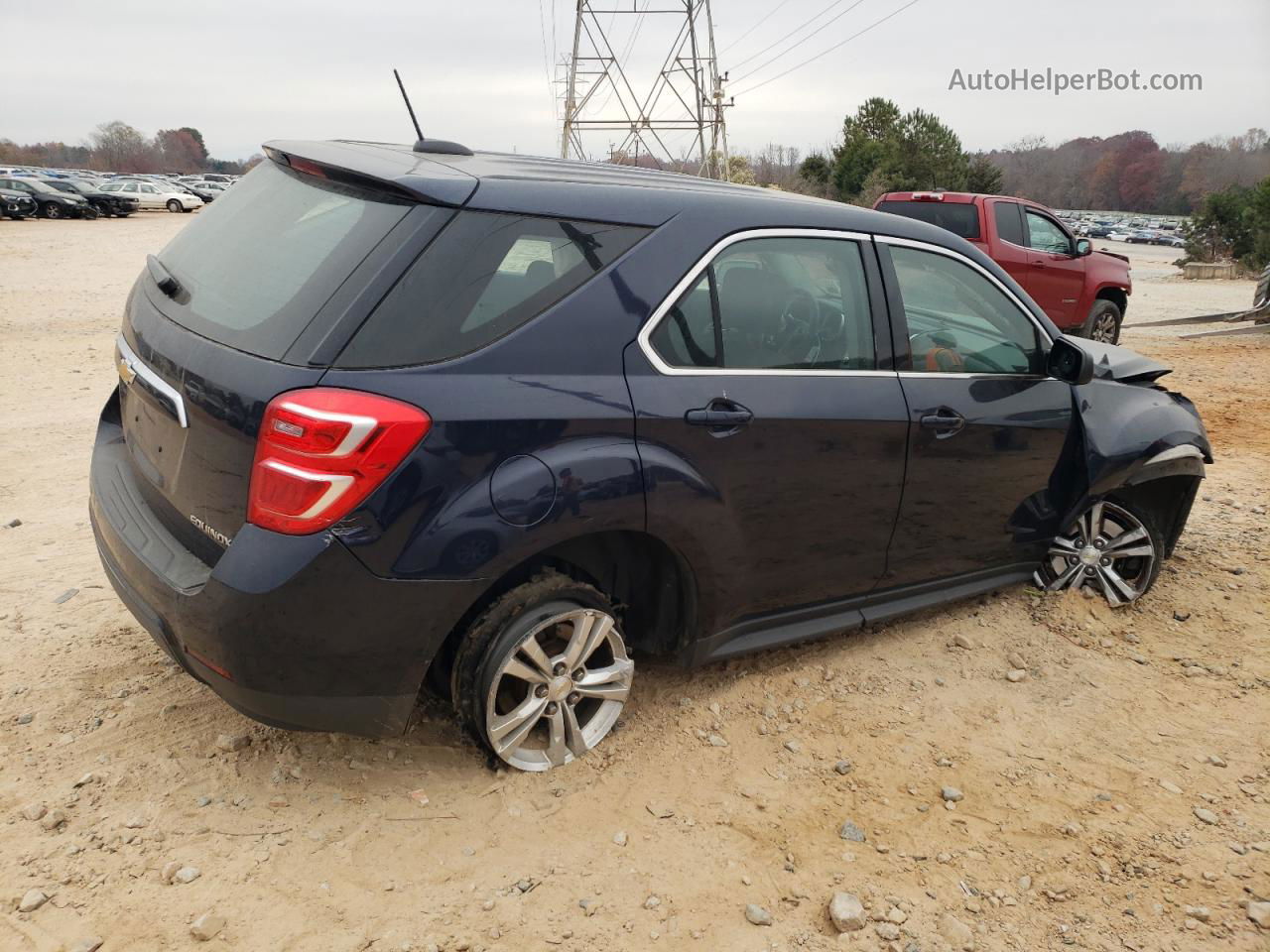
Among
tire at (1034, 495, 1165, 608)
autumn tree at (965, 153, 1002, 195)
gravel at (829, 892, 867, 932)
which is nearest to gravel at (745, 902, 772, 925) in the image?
gravel at (829, 892, 867, 932)

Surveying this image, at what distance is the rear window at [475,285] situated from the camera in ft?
8.32

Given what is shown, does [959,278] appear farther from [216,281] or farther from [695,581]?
[216,281]

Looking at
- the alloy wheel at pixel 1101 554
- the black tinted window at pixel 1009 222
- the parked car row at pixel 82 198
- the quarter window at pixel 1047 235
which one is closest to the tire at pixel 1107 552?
the alloy wheel at pixel 1101 554

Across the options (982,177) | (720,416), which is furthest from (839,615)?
(982,177)

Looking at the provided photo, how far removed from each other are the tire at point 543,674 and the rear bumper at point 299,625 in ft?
0.58

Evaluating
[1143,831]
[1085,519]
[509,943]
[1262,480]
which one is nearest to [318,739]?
[509,943]

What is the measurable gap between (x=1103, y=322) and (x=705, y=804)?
11633 mm

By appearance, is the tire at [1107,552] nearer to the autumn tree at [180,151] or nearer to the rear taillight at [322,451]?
the rear taillight at [322,451]

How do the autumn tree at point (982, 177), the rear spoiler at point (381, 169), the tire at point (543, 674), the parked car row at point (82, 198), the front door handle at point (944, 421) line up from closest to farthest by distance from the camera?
the rear spoiler at point (381, 169)
the tire at point (543, 674)
the front door handle at point (944, 421)
the parked car row at point (82, 198)
the autumn tree at point (982, 177)

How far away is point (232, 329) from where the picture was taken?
8.86ft

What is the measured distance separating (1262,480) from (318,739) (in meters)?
6.05

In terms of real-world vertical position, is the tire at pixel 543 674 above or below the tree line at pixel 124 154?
below

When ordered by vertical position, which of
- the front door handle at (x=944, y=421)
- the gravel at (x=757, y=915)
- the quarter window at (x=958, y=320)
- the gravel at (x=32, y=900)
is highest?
the quarter window at (x=958, y=320)

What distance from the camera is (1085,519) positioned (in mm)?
4430
